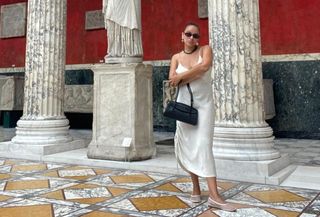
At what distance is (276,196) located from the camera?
9.13ft

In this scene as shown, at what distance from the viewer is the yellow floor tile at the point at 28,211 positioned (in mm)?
2344

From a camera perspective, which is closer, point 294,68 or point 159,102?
point 294,68

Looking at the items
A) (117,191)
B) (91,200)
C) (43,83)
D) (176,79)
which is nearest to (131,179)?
(117,191)

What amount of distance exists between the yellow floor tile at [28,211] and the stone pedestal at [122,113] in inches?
66.5

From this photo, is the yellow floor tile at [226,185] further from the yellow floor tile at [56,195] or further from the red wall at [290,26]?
the red wall at [290,26]

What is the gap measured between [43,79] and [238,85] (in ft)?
9.78

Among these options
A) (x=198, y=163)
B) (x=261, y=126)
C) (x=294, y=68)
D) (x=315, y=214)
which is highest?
(x=294, y=68)

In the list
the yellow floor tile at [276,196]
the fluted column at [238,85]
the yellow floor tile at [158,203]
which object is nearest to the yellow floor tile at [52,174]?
the yellow floor tile at [158,203]

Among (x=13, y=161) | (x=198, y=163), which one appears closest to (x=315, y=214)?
(x=198, y=163)

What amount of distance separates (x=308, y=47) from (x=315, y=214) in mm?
5215

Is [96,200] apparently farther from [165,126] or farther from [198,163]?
[165,126]

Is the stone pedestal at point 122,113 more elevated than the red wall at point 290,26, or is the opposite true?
the red wall at point 290,26

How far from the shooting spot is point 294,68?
6863 millimetres

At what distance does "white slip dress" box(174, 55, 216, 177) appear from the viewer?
2459 mm
